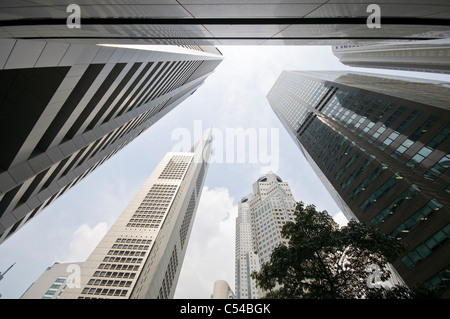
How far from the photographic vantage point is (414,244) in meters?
25.4

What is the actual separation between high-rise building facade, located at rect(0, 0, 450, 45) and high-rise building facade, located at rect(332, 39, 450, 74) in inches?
2658

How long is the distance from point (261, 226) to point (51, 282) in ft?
363

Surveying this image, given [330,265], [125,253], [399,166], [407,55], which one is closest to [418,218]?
[399,166]

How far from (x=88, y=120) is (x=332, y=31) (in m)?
15.1

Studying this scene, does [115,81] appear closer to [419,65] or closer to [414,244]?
[414,244]

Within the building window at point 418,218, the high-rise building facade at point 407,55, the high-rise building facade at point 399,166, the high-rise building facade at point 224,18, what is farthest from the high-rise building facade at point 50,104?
the high-rise building facade at point 407,55

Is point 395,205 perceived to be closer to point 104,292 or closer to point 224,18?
point 224,18

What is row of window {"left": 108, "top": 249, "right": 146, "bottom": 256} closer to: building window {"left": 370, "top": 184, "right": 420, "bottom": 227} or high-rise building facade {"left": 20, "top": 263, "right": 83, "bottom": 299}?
high-rise building facade {"left": 20, "top": 263, "right": 83, "bottom": 299}

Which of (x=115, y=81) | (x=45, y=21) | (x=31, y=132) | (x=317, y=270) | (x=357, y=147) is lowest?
(x=317, y=270)

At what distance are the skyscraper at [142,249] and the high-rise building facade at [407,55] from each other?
84.5m

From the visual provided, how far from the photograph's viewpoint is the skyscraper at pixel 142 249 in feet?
172

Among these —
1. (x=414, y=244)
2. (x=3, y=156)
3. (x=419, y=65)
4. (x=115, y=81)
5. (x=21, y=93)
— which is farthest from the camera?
(x=419, y=65)
